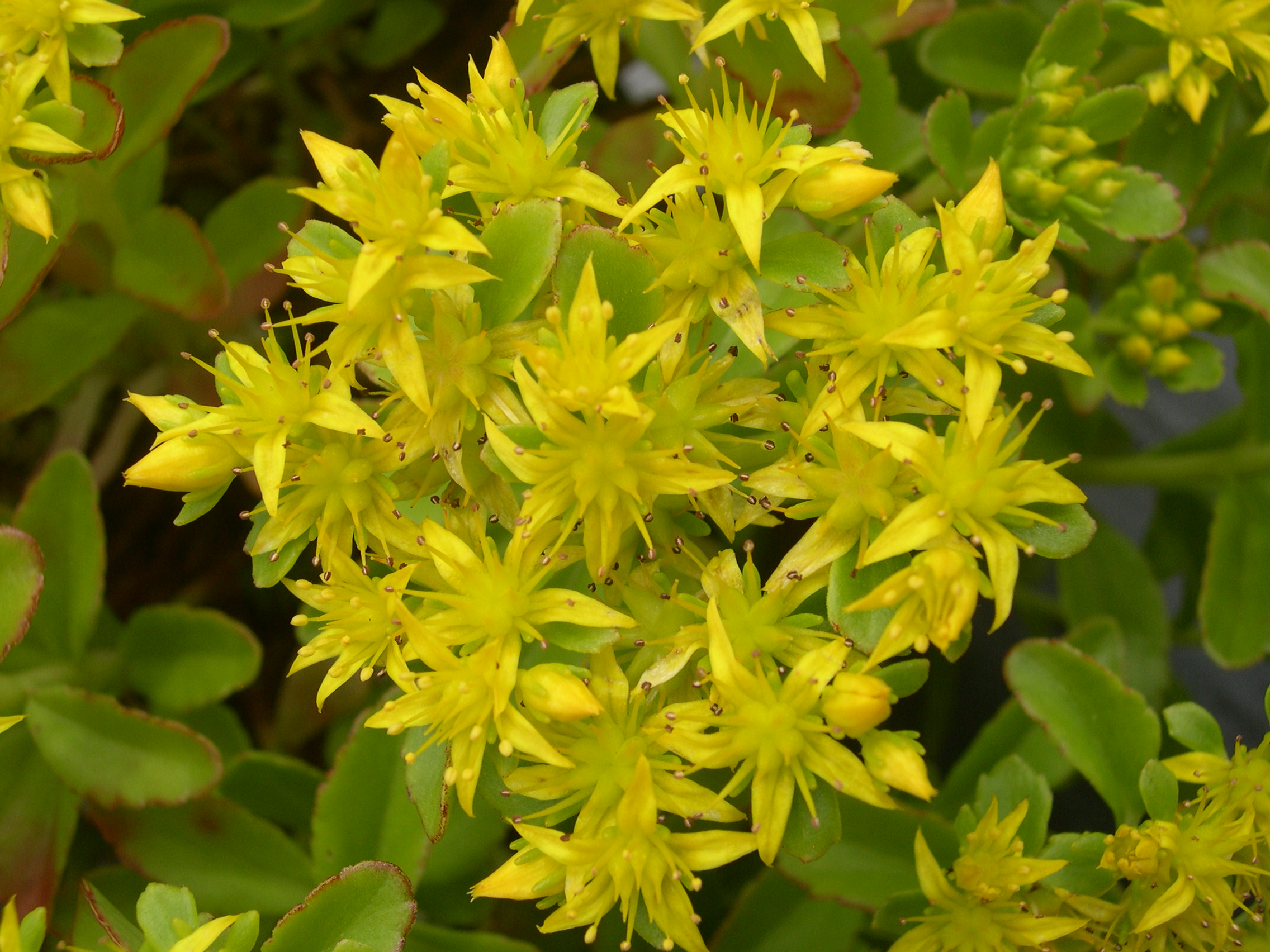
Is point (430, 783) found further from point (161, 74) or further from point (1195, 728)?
point (161, 74)

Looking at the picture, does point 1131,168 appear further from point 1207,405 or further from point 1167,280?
point 1207,405

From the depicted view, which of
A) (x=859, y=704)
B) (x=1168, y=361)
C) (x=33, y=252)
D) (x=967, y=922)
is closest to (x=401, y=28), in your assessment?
(x=33, y=252)

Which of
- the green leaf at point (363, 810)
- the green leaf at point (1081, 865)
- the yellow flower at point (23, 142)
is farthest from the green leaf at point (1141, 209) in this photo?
the yellow flower at point (23, 142)

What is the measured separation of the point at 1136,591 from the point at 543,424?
0.98 metres

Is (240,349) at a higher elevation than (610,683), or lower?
higher

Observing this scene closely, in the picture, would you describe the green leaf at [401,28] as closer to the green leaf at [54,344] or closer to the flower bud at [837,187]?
the green leaf at [54,344]

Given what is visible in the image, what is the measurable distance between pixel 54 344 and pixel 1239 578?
4.54 feet

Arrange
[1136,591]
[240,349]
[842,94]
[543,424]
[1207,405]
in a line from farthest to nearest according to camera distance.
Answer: [1207,405]
[1136,591]
[842,94]
[240,349]
[543,424]

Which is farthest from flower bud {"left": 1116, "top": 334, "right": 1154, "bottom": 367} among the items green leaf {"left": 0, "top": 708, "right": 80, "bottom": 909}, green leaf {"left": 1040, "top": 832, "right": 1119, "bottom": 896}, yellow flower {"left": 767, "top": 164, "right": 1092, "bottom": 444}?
green leaf {"left": 0, "top": 708, "right": 80, "bottom": 909}

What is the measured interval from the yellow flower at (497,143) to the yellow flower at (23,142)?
34 centimetres

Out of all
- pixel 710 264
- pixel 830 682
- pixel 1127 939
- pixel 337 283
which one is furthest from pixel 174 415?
pixel 1127 939

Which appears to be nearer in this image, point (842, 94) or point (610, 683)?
point (610, 683)

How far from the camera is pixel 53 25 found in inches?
40.3

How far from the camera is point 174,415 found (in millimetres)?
887
